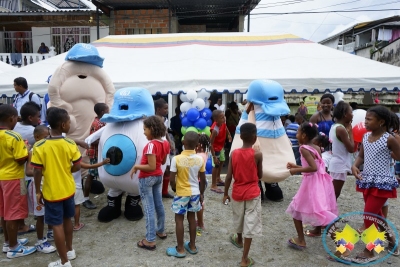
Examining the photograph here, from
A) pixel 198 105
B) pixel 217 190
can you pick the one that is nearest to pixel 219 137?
pixel 217 190

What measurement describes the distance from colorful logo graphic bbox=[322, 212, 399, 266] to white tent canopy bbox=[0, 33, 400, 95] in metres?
4.05

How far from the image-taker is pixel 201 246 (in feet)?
12.0

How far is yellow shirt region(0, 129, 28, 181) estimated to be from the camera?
3262 mm

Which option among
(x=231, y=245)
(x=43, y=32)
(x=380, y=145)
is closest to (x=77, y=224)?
(x=231, y=245)

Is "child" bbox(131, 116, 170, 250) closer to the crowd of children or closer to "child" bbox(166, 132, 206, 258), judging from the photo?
the crowd of children

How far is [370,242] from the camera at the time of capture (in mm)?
3248

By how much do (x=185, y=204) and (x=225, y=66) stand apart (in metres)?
5.09

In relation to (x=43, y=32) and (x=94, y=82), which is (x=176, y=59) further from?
(x=43, y=32)

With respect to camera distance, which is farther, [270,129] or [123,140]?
[270,129]

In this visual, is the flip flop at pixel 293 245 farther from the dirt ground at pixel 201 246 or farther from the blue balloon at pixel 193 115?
the blue balloon at pixel 193 115

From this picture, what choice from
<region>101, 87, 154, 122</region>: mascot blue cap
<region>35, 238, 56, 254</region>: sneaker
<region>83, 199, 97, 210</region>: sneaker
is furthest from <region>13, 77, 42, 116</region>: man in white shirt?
<region>35, 238, 56, 254</region>: sneaker

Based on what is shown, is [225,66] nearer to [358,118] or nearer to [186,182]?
[358,118]

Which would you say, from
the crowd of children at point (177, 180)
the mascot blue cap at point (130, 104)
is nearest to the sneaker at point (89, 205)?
the crowd of children at point (177, 180)

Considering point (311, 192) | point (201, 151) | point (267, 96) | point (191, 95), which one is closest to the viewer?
point (311, 192)
